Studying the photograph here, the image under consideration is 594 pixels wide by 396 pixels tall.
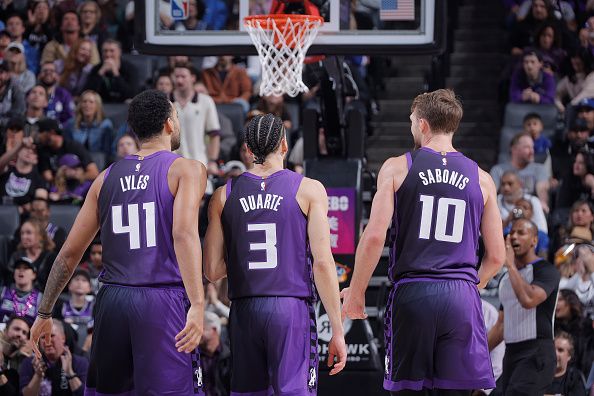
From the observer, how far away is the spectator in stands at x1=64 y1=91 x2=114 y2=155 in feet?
43.7

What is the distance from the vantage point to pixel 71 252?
20.9 feet

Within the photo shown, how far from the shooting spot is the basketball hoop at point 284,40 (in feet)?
28.5

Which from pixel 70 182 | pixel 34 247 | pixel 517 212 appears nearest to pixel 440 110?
pixel 517 212

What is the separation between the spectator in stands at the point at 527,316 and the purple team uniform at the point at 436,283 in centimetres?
196

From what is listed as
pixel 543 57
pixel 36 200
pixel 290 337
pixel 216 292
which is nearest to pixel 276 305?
pixel 290 337

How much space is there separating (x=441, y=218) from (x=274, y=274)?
0.92 metres

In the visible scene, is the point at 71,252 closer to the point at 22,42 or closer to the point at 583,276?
the point at 583,276

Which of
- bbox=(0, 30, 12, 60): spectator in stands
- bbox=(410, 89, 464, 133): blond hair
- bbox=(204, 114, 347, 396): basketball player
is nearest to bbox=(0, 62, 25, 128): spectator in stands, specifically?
bbox=(0, 30, 12, 60): spectator in stands

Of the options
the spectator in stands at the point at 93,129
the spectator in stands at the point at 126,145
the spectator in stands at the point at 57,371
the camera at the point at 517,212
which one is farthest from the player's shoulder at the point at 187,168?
the spectator in stands at the point at 93,129

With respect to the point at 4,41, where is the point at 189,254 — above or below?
below

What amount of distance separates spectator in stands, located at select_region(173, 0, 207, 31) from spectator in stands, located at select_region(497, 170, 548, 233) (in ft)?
10.8

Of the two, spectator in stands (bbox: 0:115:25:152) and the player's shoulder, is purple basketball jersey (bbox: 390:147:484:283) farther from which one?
spectator in stands (bbox: 0:115:25:152)

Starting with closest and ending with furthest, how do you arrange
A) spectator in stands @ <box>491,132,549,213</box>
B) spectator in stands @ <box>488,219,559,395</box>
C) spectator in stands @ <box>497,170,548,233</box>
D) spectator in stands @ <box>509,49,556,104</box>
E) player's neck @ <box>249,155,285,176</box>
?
player's neck @ <box>249,155,285,176</box>
spectator in stands @ <box>488,219,559,395</box>
spectator in stands @ <box>497,170,548,233</box>
spectator in stands @ <box>491,132,549,213</box>
spectator in stands @ <box>509,49,556,104</box>

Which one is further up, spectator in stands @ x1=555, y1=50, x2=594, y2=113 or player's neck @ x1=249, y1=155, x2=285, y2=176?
spectator in stands @ x1=555, y1=50, x2=594, y2=113
